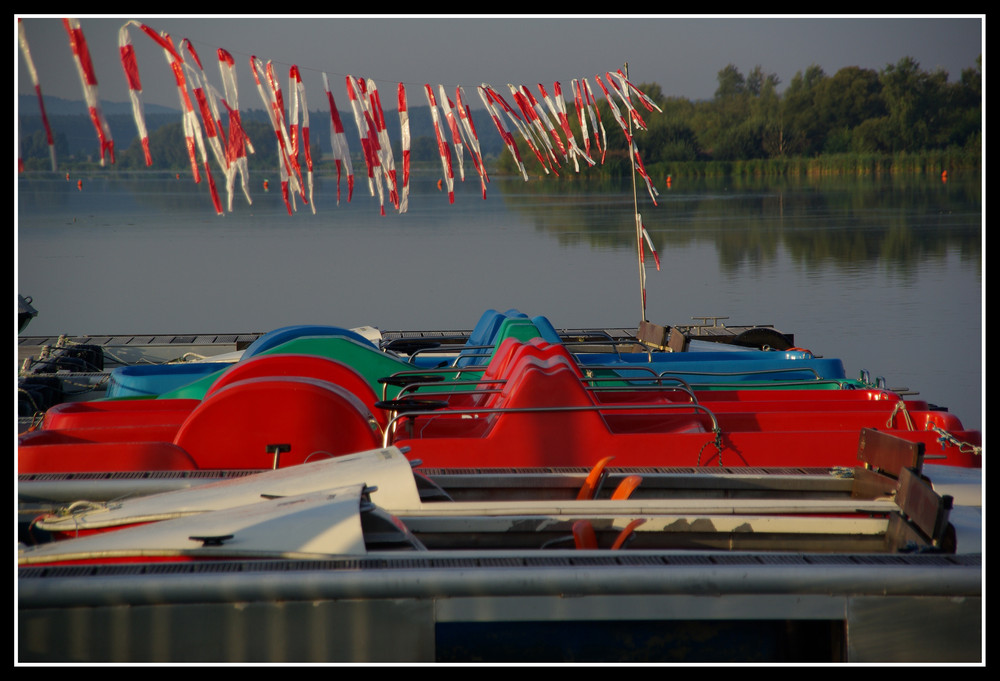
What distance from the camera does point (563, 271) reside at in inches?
656

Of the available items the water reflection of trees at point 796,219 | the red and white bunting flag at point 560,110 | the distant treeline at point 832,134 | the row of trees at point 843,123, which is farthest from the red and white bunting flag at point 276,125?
the row of trees at point 843,123

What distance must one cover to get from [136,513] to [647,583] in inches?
61.4

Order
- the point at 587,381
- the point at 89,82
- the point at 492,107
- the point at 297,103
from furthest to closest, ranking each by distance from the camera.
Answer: the point at 492,107 < the point at 297,103 < the point at 587,381 < the point at 89,82

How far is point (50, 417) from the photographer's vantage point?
4590mm

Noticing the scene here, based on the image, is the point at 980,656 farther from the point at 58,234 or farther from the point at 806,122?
the point at 806,122

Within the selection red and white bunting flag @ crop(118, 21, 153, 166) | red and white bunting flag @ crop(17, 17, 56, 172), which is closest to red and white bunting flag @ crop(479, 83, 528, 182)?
red and white bunting flag @ crop(118, 21, 153, 166)

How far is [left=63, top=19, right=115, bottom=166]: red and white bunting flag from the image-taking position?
11.2 ft

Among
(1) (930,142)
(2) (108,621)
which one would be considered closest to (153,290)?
(2) (108,621)

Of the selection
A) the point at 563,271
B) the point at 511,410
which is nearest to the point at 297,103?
the point at 511,410

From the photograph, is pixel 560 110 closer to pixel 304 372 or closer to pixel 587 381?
pixel 587 381

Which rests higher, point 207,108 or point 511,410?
point 207,108

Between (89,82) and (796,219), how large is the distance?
74.1 ft

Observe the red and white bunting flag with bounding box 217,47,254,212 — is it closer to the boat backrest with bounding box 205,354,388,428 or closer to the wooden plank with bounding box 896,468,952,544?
the boat backrest with bounding box 205,354,388,428

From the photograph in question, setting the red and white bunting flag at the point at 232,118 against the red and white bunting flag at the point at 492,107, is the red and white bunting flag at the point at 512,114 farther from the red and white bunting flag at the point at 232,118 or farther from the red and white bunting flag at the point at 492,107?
the red and white bunting flag at the point at 232,118
